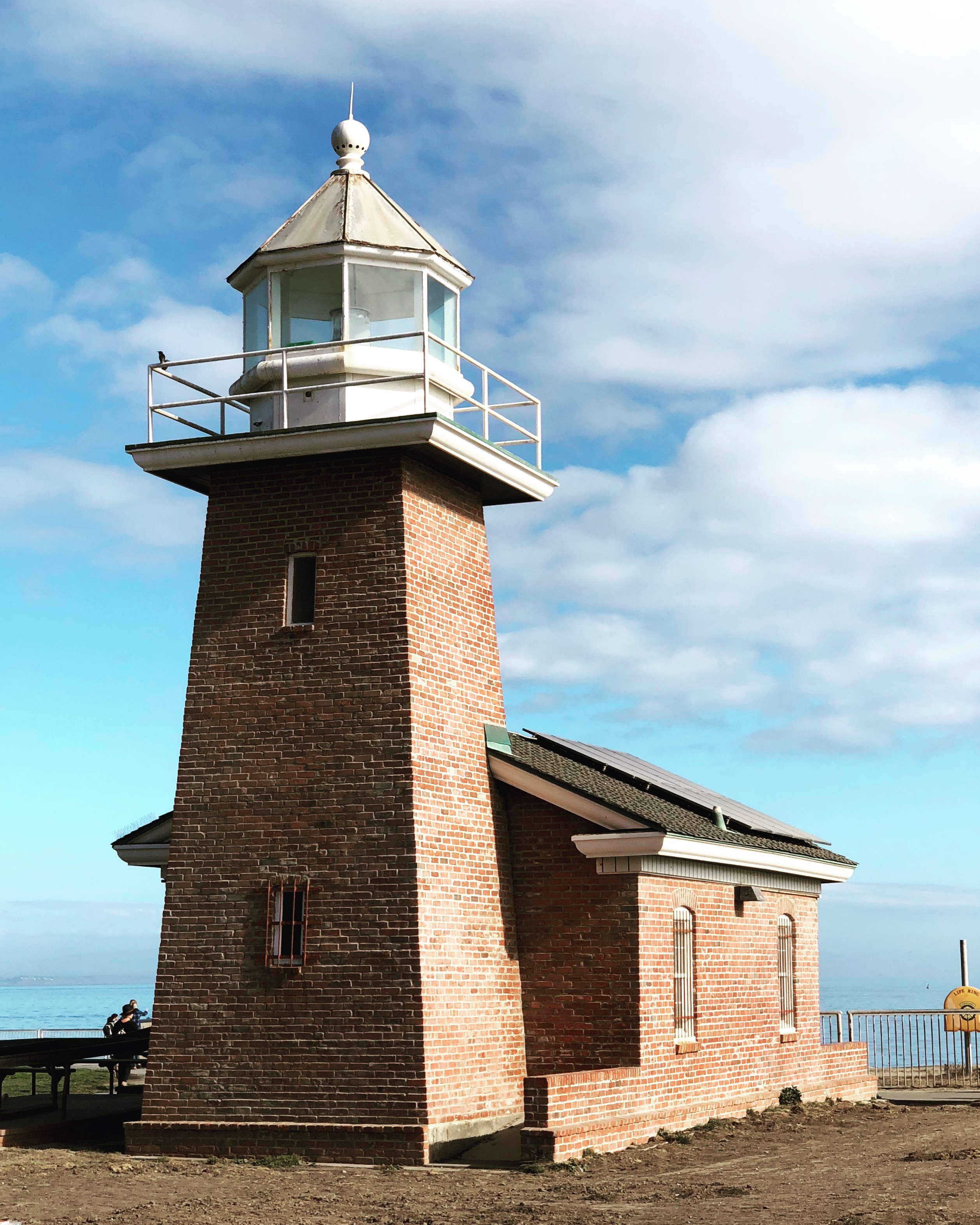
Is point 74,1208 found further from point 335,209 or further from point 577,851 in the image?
point 335,209

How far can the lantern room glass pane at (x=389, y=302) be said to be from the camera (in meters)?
17.4

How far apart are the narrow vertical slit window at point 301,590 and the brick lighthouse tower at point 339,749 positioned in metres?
0.03

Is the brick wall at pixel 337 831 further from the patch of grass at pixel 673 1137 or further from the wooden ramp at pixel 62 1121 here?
the patch of grass at pixel 673 1137

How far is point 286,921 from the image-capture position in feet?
53.5

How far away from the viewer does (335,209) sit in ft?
58.5

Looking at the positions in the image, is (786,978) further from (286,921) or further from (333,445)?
(333,445)

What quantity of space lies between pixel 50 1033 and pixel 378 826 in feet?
98.0

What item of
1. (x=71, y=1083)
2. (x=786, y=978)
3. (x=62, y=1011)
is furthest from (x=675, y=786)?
(x=62, y=1011)

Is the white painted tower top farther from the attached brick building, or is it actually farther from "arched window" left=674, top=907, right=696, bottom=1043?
"arched window" left=674, top=907, right=696, bottom=1043

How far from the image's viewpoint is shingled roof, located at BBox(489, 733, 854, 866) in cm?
1759

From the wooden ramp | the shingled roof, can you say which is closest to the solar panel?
the shingled roof

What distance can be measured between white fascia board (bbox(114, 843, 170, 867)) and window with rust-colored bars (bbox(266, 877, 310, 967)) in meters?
3.29

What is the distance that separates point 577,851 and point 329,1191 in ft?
17.1

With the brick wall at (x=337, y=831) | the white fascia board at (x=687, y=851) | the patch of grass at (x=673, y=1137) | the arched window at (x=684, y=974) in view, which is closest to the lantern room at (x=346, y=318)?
the brick wall at (x=337, y=831)
